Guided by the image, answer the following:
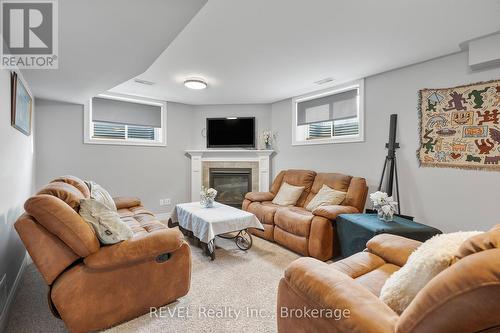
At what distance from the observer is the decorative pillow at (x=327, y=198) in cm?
332

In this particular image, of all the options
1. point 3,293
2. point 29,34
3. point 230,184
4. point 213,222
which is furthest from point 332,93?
point 3,293

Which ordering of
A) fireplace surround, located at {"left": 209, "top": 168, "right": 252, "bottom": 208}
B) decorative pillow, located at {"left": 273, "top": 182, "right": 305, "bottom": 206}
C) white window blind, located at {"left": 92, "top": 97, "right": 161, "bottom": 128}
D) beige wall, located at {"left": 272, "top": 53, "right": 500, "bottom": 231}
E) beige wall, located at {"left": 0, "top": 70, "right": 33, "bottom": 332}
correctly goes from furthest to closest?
fireplace surround, located at {"left": 209, "top": 168, "right": 252, "bottom": 208} → white window blind, located at {"left": 92, "top": 97, "right": 161, "bottom": 128} → decorative pillow, located at {"left": 273, "top": 182, "right": 305, "bottom": 206} → beige wall, located at {"left": 272, "top": 53, "right": 500, "bottom": 231} → beige wall, located at {"left": 0, "top": 70, "right": 33, "bottom": 332}

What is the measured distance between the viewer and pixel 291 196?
388 centimetres

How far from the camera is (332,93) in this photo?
13.6 ft

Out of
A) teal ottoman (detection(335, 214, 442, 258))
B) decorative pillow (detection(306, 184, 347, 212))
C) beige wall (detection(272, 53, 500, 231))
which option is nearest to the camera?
teal ottoman (detection(335, 214, 442, 258))

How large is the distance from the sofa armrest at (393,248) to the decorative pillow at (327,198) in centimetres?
134

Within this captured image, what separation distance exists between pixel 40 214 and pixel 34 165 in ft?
9.39

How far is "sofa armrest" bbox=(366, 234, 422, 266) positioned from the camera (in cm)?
170

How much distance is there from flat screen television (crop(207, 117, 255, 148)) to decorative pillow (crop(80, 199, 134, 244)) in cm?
347

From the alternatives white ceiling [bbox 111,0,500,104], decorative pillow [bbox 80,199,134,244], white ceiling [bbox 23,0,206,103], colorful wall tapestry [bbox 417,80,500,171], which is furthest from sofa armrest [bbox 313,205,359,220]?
white ceiling [bbox 23,0,206,103]

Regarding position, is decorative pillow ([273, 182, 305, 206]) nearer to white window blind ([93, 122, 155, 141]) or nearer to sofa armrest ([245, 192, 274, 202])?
sofa armrest ([245, 192, 274, 202])

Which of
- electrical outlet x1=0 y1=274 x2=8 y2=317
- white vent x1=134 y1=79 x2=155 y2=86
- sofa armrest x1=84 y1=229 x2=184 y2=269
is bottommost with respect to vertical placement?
electrical outlet x1=0 y1=274 x2=8 y2=317

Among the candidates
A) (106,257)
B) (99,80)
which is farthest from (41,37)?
(106,257)

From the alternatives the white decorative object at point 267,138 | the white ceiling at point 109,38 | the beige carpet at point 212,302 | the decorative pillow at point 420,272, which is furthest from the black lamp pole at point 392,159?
the white ceiling at point 109,38
